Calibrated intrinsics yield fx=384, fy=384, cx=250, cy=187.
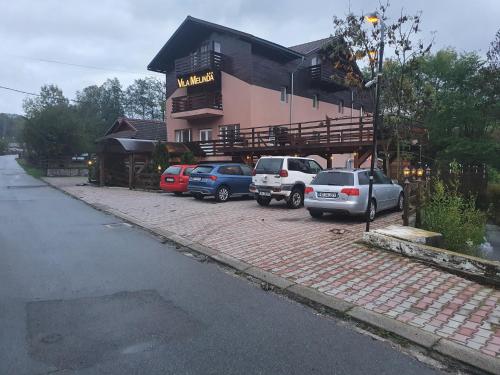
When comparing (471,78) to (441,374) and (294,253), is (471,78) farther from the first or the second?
(441,374)

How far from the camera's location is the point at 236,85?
2662 centimetres

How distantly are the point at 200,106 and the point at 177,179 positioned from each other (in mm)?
10875

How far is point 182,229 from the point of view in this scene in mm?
9719

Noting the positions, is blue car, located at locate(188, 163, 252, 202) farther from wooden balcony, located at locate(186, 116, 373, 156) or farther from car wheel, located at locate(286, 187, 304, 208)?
wooden balcony, located at locate(186, 116, 373, 156)

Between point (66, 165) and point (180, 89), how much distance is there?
18351 millimetres

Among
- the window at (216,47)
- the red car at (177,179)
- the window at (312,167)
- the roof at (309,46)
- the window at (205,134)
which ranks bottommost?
the red car at (177,179)

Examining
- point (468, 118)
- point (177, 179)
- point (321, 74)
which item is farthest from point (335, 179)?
point (321, 74)

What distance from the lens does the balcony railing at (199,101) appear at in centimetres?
2741

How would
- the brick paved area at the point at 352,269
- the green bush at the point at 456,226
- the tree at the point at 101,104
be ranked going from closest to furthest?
the brick paved area at the point at 352,269 → the green bush at the point at 456,226 → the tree at the point at 101,104

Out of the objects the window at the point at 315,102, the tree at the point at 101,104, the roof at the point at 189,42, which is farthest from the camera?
the tree at the point at 101,104

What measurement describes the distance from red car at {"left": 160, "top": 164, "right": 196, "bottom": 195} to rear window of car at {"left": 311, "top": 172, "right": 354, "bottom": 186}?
8.68m

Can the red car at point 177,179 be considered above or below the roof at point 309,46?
below

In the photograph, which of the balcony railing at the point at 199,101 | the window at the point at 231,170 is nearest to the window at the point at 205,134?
the balcony railing at the point at 199,101

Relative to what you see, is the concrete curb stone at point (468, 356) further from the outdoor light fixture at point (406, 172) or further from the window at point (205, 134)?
the window at point (205, 134)
